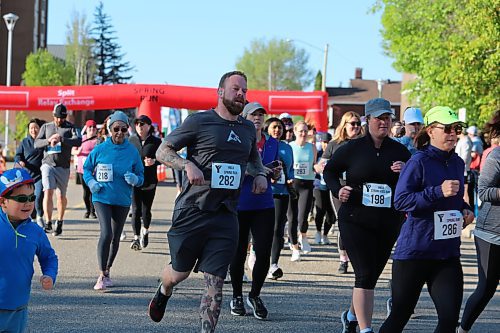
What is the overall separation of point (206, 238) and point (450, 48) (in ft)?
76.7

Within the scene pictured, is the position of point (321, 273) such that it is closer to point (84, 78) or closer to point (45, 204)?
point (45, 204)

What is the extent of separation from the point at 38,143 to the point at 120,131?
4988 mm

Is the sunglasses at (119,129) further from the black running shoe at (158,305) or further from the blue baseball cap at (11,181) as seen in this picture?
the blue baseball cap at (11,181)

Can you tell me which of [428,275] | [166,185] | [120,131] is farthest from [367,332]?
[166,185]

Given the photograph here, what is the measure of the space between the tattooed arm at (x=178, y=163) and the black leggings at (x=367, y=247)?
1402 mm

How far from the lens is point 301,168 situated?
541 inches

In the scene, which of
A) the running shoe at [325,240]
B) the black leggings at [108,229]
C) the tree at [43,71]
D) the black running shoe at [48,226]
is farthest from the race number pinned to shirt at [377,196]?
the tree at [43,71]

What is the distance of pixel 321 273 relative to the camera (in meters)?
11.8

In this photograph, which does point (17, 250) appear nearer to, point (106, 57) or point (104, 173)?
point (104, 173)

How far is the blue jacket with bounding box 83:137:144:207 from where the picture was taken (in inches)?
388

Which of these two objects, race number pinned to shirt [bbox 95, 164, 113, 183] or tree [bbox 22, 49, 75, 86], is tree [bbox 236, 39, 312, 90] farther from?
race number pinned to shirt [bbox 95, 164, 113, 183]

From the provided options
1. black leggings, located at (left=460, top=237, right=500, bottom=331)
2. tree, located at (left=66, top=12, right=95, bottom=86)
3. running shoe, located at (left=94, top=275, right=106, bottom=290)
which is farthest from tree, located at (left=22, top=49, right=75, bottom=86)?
black leggings, located at (left=460, top=237, right=500, bottom=331)

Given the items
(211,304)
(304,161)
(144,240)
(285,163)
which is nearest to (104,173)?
(285,163)

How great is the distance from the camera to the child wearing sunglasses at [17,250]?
17.2 feet
